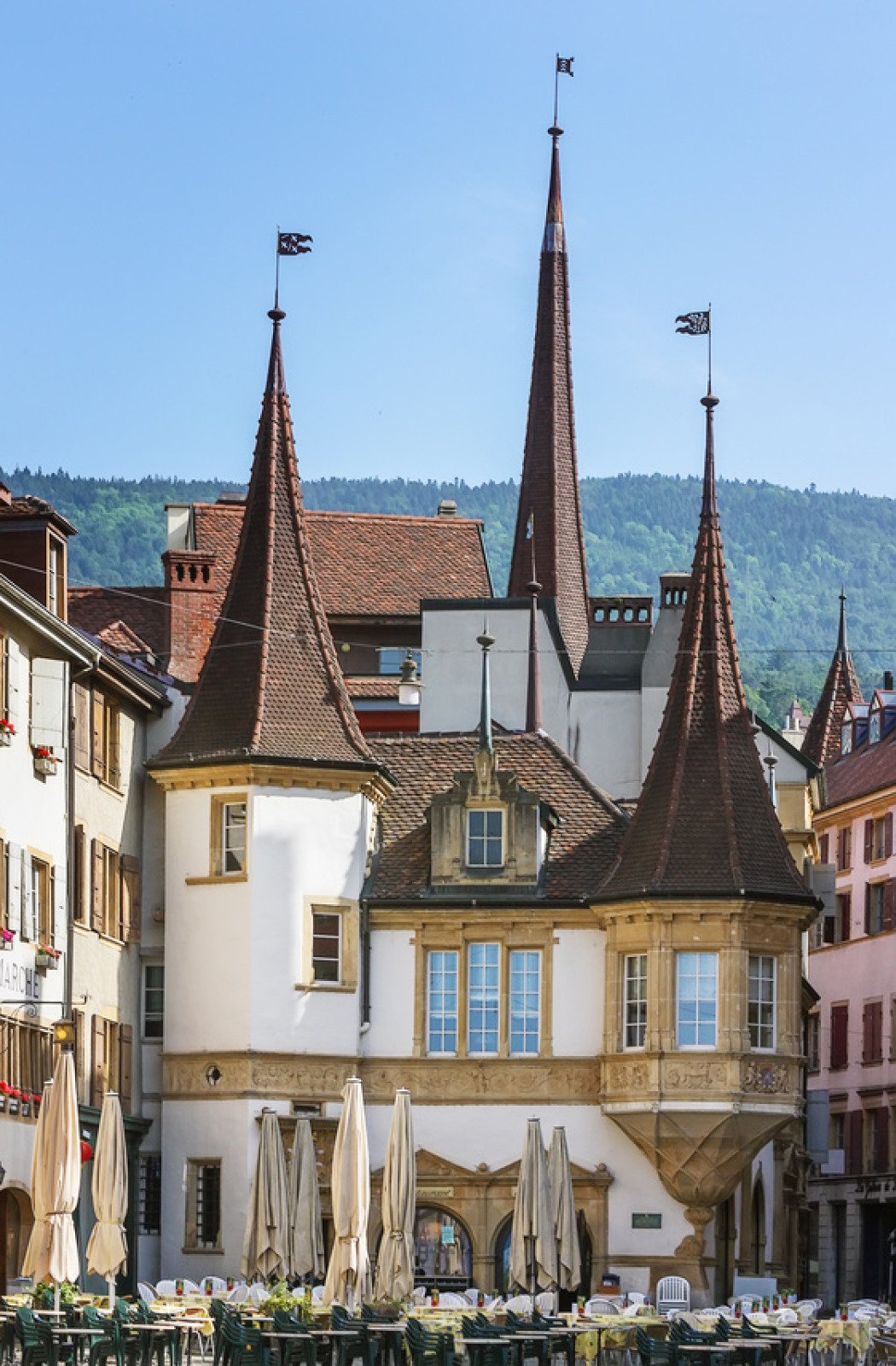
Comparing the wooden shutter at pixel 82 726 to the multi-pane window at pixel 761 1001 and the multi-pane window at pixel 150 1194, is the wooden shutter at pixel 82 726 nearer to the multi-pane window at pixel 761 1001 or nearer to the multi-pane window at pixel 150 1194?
the multi-pane window at pixel 150 1194

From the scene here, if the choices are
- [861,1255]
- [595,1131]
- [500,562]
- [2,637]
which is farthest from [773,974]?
[500,562]

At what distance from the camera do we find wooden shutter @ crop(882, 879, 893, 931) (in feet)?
305

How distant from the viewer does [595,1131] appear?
5953 centimetres

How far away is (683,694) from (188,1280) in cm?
1477

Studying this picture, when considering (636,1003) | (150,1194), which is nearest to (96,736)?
(150,1194)

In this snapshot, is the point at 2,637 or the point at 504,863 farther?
the point at 504,863

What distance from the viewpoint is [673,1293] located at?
57.4 metres

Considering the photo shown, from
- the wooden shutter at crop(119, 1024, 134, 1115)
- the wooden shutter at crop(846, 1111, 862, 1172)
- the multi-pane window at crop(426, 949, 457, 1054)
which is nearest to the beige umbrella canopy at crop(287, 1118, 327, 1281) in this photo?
the wooden shutter at crop(119, 1024, 134, 1115)

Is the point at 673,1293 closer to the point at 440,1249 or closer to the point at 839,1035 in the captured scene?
the point at 440,1249

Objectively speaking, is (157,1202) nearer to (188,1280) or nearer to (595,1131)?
(188,1280)

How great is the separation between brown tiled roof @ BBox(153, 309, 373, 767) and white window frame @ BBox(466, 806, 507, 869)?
7.79ft

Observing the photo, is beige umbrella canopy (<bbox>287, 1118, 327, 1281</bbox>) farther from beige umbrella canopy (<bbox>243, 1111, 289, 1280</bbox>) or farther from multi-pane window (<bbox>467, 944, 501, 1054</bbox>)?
multi-pane window (<bbox>467, 944, 501, 1054</bbox>)

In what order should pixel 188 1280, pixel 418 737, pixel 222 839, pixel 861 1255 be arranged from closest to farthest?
pixel 188 1280
pixel 222 839
pixel 418 737
pixel 861 1255

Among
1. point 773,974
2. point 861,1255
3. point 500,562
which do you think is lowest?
point 861,1255
